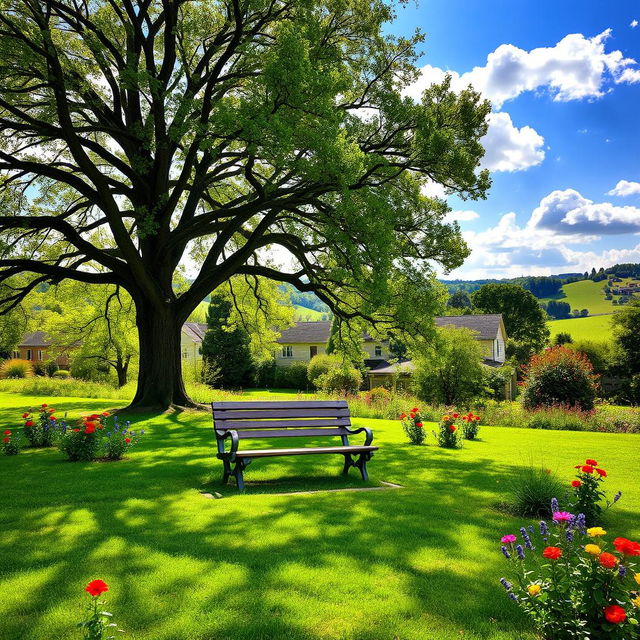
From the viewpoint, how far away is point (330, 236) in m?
12.6

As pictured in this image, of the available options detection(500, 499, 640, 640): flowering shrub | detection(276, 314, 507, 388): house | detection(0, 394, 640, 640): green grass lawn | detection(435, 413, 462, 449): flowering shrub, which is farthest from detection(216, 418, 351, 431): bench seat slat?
detection(276, 314, 507, 388): house

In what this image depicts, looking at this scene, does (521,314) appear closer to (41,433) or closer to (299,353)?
(299,353)

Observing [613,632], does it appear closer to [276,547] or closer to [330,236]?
[276,547]

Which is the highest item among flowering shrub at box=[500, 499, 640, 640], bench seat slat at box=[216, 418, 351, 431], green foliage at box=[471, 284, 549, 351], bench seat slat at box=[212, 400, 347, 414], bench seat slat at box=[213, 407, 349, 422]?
green foliage at box=[471, 284, 549, 351]

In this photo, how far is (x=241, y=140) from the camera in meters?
13.1

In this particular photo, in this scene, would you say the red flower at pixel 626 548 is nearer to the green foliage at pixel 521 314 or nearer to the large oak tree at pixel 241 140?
the large oak tree at pixel 241 140

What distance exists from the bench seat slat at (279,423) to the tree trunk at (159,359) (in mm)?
9230

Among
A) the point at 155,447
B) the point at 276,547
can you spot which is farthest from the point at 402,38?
the point at 276,547

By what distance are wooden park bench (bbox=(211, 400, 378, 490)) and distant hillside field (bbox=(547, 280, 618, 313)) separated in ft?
532

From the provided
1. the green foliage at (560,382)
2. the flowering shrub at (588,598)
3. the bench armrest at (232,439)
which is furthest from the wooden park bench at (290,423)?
the green foliage at (560,382)

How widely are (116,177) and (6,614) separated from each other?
20892 mm

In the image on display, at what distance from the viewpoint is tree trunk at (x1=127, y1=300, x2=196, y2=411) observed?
1705cm

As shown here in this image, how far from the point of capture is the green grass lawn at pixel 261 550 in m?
3.52

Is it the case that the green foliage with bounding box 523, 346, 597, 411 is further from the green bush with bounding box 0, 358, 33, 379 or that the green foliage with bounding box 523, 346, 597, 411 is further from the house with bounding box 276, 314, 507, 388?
the green bush with bounding box 0, 358, 33, 379
